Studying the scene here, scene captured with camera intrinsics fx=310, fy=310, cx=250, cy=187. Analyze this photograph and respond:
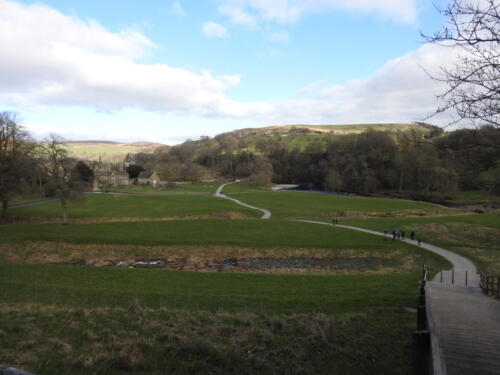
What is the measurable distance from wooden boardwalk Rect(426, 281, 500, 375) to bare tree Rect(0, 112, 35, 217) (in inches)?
1530

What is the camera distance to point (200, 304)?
39.8ft

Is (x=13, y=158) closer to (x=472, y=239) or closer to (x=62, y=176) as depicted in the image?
(x=62, y=176)

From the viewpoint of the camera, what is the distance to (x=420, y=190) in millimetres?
82312

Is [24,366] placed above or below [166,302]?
above

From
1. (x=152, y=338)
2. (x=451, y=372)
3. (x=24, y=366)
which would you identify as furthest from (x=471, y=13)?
(x=24, y=366)

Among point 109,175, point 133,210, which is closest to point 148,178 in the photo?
point 109,175

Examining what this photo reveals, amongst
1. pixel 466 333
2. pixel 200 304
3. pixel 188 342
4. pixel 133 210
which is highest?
pixel 466 333

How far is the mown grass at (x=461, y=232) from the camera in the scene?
2539 cm

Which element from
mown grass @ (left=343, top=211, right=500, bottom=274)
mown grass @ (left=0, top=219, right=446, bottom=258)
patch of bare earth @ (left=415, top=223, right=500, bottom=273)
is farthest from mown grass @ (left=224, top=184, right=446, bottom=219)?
patch of bare earth @ (left=415, top=223, right=500, bottom=273)

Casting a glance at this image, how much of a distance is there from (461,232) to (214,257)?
2690 centimetres

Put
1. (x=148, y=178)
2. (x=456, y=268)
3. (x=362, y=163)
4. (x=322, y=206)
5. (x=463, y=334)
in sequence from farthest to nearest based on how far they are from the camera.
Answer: (x=148, y=178) < (x=362, y=163) < (x=322, y=206) < (x=456, y=268) < (x=463, y=334)

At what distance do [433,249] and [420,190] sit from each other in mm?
63240

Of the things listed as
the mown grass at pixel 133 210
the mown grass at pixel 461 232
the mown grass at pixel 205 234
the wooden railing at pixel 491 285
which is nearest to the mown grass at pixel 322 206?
the mown grass at pixel 133 210

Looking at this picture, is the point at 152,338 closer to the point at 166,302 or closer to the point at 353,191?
the point at 166,302
